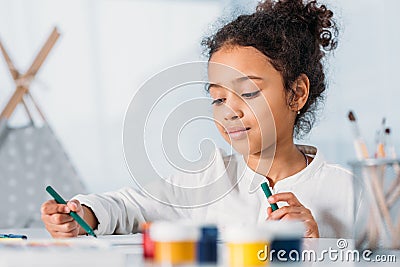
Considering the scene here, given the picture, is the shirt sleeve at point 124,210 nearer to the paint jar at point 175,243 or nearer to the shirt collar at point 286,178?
the shirt collar at point 286,178

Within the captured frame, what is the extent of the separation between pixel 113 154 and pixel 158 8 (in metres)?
0.65

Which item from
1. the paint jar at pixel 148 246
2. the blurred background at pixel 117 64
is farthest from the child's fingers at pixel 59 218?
the blurred background at pixel 117 64

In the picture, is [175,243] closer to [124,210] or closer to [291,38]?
[124,210]

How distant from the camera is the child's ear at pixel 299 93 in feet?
3.80

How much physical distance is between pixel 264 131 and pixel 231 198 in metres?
0.12

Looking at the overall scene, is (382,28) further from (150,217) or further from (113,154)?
(150,217)

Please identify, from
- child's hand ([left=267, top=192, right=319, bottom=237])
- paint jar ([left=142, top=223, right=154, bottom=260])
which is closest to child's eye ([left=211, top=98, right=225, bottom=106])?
child's hand ([left=267, top=192, right=319, bottom=237])

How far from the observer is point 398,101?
248 centimetres

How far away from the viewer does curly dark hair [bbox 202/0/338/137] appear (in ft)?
3.76

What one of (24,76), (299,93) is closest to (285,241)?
(299,93)

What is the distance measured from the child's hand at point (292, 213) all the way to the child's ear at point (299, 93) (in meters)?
0.28

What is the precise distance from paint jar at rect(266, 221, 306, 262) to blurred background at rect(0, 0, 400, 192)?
6.26 feet

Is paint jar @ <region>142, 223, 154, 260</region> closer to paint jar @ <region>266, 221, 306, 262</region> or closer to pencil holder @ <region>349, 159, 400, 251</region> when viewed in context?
paint jar @ <region>266, 221, 306, 262</region>

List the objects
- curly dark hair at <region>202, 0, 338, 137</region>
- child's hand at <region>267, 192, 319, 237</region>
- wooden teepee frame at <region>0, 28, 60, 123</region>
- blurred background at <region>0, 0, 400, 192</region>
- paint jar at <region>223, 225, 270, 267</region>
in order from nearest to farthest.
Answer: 1. paint jar at <region>223, 225, 270, 267</region>
2. child's hand at <region>267, 192, 319, 237</region>
3. curly dark hair at <region>202, 0, 338, 137</region>
4. wooden teepee frame at <region>0, 28, 60, 123</region>
5. blurred background at <region>0, 0, 400, 192</region>
